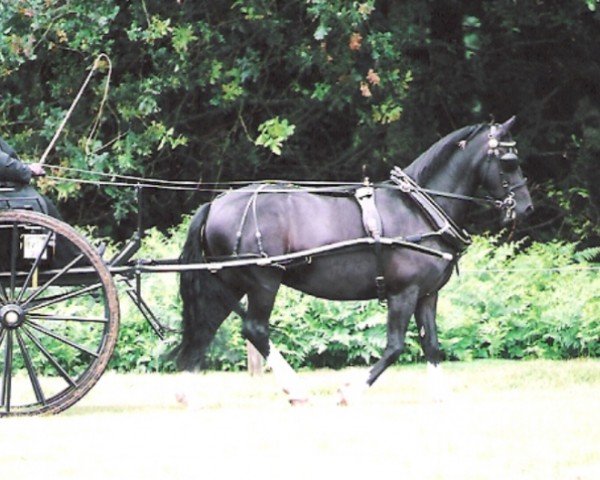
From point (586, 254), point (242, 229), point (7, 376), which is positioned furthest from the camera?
point (586, 254)

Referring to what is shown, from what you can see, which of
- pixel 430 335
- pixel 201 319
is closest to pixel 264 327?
pixel 201 319

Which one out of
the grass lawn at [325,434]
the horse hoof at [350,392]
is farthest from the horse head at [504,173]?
the horse hoof at [350,392]

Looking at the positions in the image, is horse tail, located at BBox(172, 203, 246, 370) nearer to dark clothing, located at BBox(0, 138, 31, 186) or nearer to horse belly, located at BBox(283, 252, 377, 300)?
horse belly, located at BBox(283, 252, 377, 300)

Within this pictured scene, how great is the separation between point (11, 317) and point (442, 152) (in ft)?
11.6

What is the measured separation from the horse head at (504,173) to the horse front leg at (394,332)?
100 centimetres

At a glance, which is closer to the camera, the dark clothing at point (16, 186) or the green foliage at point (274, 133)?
the dark clothing at point (16, 186)

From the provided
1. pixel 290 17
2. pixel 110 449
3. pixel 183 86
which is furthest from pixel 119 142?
pixel 110 449

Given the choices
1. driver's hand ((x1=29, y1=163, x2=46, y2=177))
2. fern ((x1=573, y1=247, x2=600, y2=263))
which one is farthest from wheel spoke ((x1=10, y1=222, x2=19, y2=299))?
fern ((x1=573, y1=247, x2=600, y2=263))

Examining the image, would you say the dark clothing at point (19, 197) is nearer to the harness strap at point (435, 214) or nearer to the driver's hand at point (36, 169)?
the driver's hand at point (36, 169)

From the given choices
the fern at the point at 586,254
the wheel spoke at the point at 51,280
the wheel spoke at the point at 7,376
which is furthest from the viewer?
the fern at the point at 586,254

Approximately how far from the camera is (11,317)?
36.5 ft

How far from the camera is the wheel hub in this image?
11109 millimetres

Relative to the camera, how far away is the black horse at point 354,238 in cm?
1173

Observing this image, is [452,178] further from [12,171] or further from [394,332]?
[12,171]
